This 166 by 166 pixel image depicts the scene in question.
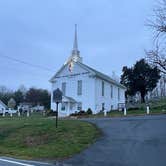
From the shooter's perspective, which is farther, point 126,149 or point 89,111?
point 89,111

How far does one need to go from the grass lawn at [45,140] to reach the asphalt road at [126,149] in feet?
2.78

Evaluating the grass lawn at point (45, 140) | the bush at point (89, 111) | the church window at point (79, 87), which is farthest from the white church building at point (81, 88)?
the grass lawn at point (45, 140)

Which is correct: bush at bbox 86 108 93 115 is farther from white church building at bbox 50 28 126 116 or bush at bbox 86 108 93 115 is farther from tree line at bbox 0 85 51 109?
tree line at bbox 0 85 51 109

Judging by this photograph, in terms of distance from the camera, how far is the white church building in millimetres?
56812

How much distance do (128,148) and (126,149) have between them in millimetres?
263

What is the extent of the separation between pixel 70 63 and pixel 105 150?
4355 centimetres

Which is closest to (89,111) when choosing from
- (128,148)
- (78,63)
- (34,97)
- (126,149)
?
(78,63)

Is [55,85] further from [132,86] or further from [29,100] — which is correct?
[29,100]

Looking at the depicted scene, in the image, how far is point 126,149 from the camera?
17297 mm

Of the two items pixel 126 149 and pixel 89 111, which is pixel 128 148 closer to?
pixel 126 149

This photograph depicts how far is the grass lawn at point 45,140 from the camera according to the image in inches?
708

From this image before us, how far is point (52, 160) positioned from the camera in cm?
1586

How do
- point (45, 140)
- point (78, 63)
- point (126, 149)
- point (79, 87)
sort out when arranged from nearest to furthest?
point (126, 149)
point (45, 140)
point (79, 87)
point (78, 63)

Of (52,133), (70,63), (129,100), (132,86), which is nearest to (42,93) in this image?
(129,100)
